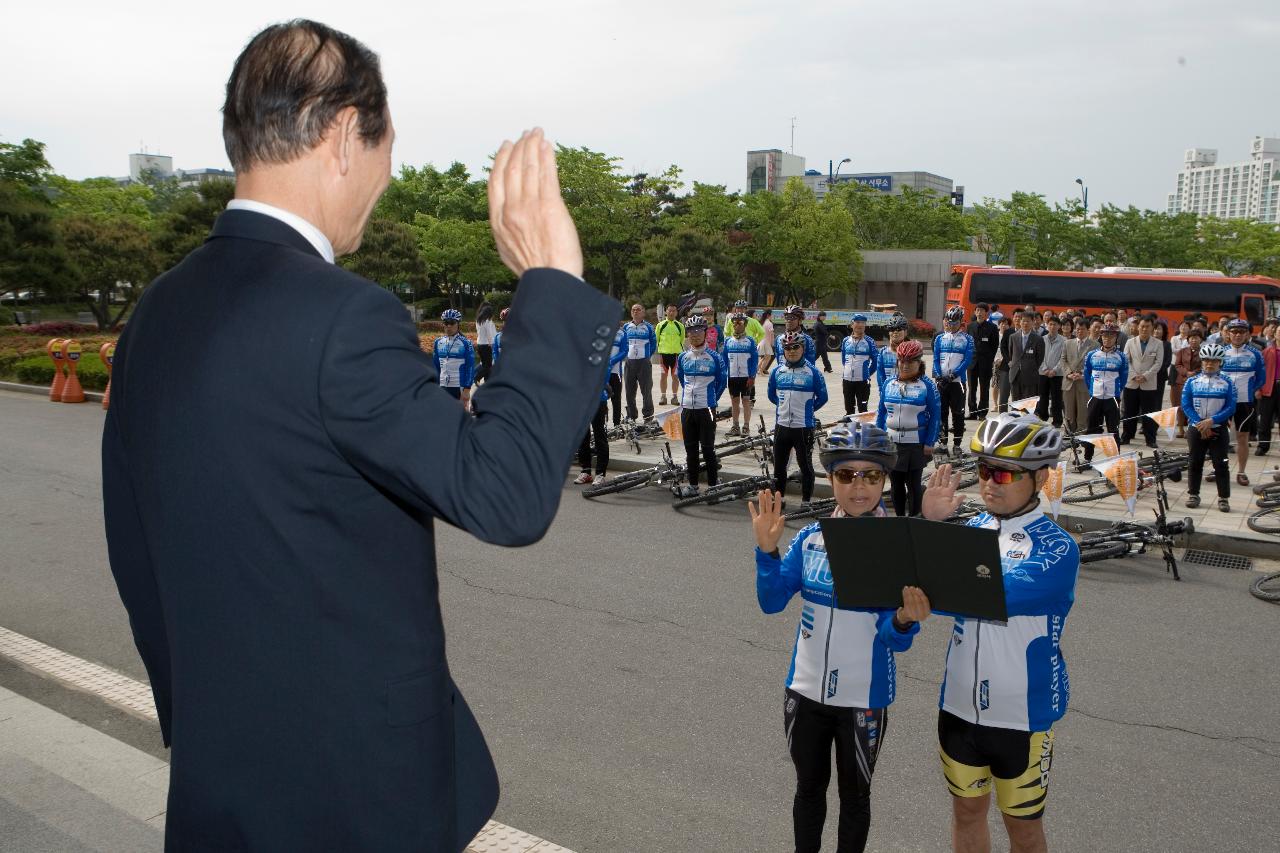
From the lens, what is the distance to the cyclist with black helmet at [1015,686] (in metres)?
3.68

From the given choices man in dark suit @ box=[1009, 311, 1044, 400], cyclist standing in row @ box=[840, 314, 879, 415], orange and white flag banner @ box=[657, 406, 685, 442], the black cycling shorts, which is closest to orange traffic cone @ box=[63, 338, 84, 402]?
orange and white flag banner @ box=[657, 406, 685, 442]

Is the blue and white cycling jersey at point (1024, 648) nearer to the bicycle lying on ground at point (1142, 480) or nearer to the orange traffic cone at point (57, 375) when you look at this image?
the bicycle lying on ground at point (1142, 480)

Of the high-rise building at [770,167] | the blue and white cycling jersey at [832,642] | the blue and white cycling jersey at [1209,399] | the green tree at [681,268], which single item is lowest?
the blue and white cycling jersey at [832,642]

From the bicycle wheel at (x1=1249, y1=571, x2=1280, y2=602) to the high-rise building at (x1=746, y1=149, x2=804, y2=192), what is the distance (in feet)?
505

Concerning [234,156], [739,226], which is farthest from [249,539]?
[739,226]

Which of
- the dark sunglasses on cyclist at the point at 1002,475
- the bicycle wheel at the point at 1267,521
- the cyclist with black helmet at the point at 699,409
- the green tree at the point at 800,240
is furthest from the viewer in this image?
the green tree at the point at 800,240

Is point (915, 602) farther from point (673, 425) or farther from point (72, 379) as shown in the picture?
→ point (72, 379)

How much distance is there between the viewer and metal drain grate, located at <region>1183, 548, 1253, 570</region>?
917cm

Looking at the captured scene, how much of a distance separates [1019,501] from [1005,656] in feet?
2.06

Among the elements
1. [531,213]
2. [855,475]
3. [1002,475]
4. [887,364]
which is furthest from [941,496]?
[887,364]

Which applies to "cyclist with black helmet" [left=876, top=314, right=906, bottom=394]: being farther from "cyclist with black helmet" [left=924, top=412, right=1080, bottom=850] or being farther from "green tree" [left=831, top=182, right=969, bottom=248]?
"green tree" [left=831, top=182, right=969, bottom=248]

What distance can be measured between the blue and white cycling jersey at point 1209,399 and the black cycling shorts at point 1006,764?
27.9ft

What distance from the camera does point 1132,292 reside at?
104ft

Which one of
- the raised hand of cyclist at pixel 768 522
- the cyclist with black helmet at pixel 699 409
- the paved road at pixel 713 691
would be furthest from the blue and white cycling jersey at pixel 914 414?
the raised hand of cyclist at pixel 768 522
